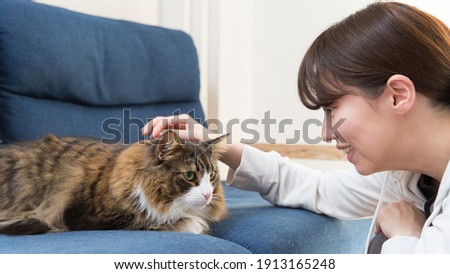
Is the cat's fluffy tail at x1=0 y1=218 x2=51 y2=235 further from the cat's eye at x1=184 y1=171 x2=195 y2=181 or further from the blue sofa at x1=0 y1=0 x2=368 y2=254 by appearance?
the cat's eye at x1=184 y1=171 x2=195 y2=181

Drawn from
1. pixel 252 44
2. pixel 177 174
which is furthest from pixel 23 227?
pixel 252 44

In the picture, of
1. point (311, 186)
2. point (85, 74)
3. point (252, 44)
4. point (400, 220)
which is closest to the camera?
point (400, 220)

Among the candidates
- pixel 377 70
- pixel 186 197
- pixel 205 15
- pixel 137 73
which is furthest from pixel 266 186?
pixel 205 15

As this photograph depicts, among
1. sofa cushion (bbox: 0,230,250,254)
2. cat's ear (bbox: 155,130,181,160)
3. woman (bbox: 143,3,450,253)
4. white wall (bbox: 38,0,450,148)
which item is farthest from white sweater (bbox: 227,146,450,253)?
white wall (bbox: 38,0,450,148)

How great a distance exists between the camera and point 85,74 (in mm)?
1692

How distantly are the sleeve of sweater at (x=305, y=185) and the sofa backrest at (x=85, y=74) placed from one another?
52 cm

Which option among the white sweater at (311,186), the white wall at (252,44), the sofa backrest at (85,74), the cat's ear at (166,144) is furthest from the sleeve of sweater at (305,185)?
the white wall at (252,44)

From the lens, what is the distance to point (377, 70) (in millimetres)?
1029

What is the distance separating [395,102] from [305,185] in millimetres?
516

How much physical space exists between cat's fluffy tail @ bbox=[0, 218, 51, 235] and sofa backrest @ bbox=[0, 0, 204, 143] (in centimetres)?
42

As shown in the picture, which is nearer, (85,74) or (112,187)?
(112,187)

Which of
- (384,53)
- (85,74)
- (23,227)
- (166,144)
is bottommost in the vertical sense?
(23,227)

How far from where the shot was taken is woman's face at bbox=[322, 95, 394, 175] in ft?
3.49

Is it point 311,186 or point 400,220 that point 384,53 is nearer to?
point 400,220
